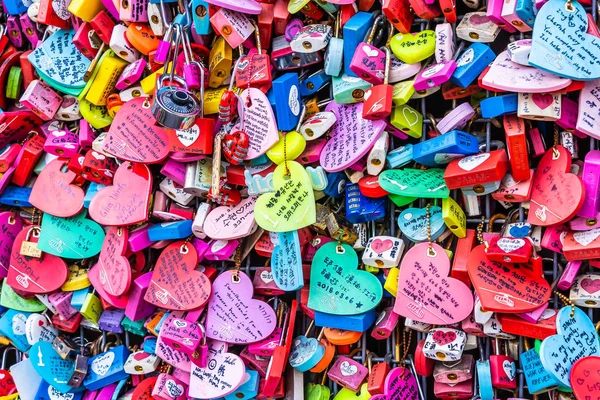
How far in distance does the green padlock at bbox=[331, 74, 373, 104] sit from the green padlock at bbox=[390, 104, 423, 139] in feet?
0.20

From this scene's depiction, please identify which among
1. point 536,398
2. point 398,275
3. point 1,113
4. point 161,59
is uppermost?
point 161,59

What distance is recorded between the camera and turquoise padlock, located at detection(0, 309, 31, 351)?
1434mm

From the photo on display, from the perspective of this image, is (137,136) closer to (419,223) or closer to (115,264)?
(115,264)

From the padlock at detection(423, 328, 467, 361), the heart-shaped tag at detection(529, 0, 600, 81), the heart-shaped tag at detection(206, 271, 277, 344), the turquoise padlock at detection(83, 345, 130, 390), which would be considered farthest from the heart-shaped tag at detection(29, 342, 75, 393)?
Result: the heart-shaped tag at detection(529, 0, 600, 81)

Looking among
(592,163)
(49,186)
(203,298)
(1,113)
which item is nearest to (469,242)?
(592,163)

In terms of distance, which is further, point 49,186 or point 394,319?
point 49,186

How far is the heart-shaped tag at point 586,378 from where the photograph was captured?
3.34 ft

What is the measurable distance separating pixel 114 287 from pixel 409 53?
64 cm

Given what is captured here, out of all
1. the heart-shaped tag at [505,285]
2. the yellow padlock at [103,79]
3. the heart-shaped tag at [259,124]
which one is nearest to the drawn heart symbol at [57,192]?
the yellow padlock at [103,79]

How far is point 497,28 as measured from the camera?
1079 millimetres

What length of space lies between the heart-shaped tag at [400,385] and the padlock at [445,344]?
0.07m

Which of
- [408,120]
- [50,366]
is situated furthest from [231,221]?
[50,366]

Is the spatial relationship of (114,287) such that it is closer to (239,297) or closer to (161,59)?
(239,297)

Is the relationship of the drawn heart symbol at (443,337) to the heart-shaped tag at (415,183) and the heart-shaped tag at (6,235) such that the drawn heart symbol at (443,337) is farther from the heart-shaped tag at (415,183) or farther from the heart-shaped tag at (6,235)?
the heart-shaped tag at (6,235)
